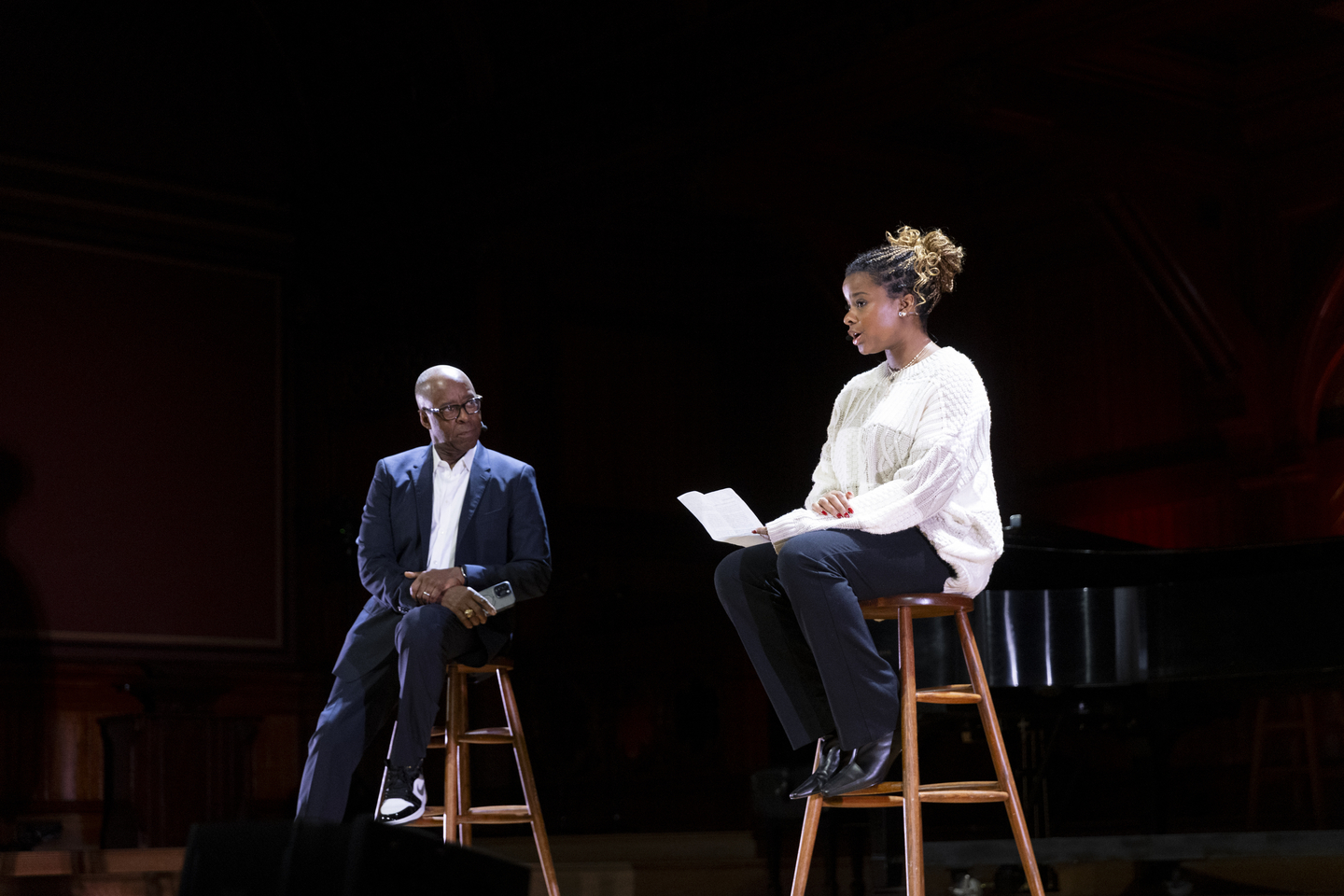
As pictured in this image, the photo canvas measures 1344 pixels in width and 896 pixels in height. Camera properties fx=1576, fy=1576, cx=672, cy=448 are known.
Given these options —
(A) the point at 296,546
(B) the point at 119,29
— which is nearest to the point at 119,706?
(A) the point at 296,546

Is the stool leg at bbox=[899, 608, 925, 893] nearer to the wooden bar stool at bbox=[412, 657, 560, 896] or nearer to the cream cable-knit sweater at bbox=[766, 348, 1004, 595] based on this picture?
the cream cable-knit sweater at bbox=[766, 348, 1004, 595]

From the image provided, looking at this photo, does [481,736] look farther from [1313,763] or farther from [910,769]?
[1313,763]

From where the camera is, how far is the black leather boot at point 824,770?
2.72 meters

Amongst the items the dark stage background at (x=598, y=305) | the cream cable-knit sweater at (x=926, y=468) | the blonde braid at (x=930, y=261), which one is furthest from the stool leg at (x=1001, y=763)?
the dark stage background at (x=598, y=305)

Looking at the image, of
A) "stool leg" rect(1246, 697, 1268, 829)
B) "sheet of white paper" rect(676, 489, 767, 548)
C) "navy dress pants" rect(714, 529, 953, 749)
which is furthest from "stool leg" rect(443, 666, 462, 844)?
"stool leg" rect(1246, 697, 1268, 829)

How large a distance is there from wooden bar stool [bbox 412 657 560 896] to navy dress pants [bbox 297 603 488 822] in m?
0.06

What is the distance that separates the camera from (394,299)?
7.96 m

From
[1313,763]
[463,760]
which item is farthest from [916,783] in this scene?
[1313,763]

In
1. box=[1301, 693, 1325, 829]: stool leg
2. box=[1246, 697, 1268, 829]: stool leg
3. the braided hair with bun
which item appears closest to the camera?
the braided hair with bun

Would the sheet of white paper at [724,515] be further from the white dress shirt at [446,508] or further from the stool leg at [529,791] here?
the white dress shirt at [446,508]

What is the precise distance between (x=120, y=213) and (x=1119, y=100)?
15.5ft

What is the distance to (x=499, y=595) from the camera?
3.55 m

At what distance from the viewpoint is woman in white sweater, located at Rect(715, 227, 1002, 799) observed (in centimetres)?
274

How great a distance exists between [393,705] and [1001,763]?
1505mm
